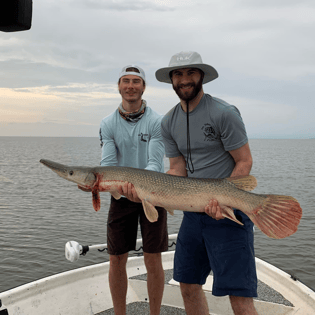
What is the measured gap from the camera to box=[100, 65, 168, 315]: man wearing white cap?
4.19m

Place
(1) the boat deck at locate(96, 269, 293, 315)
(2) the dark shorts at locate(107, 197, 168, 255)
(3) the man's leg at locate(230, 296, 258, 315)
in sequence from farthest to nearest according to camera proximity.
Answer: (1) the boat deck at locate(96, 269, 293, 315)
(2) the dark shorts at locate(107, 197, 168, 255)
(3) the man's leg at locate(230, 296, 258, 315)

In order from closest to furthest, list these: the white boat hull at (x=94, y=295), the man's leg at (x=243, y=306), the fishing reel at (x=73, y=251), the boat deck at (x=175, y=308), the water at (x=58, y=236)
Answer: the man's leg at (x=243, y=306), the white boat hull at (x=94, y=295), the boat deck at (x=175, y=308), the fishing reel at (x=73, y=251), the water at (x=58, y=236)

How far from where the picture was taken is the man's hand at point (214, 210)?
3.15 metres

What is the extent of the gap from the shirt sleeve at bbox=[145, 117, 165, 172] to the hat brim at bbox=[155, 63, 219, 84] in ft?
2.14

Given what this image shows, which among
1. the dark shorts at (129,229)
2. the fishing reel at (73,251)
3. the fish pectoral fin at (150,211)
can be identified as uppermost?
the fish pectoral fin at (150,211)

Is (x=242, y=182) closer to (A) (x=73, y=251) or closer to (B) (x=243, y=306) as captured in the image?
(B) (x=243, y=306)

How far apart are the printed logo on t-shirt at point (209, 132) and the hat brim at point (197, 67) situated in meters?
0.64

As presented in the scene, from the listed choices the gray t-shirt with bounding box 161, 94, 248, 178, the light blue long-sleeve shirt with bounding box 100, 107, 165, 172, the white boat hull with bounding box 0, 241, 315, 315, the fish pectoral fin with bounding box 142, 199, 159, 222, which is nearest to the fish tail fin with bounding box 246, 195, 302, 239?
the gray t-shirt with bounding box 161, 94, 248, 178

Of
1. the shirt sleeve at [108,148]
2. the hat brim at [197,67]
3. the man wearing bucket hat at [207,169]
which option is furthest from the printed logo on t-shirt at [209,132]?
the shirt sleeve at [108,148]

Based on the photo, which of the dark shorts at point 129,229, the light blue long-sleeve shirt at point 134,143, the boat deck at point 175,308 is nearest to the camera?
the dark shorts at point 129,229

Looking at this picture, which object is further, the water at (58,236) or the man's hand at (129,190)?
the water at (58,236)

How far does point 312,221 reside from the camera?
1393 centimetres

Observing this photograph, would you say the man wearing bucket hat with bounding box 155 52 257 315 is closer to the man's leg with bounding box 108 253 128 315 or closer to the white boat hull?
the man's leg with bounding box 108 253 128 315

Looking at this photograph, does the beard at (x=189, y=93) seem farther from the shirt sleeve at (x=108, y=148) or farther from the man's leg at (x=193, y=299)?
the man's leg at (x=193, y=299)
